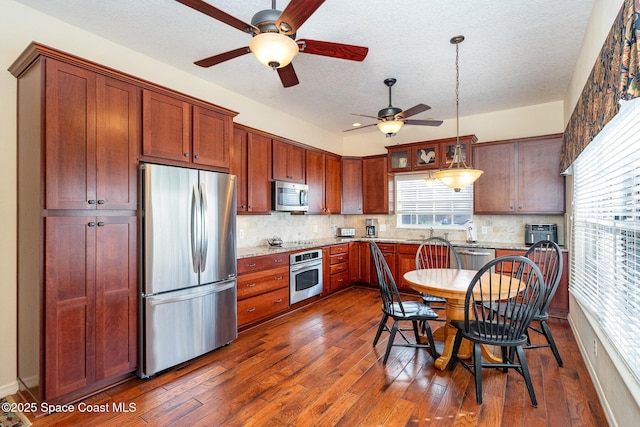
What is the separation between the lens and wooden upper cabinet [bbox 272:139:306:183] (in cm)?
441

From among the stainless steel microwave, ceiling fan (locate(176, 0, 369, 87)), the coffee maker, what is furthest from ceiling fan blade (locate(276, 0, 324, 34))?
the coffee maker

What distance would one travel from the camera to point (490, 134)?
4977 millimetres

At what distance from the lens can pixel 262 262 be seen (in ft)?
12.3

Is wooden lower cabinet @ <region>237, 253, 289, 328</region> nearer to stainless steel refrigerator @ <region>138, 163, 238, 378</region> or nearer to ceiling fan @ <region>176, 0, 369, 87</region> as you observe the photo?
stainless steel refrigerator @ <region>138, 163, 238, 378</region>

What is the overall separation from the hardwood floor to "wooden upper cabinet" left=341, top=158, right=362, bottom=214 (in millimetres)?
2927

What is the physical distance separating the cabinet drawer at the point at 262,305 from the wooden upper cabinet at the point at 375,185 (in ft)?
7.98

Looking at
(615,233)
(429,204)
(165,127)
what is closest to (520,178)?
(429,204)

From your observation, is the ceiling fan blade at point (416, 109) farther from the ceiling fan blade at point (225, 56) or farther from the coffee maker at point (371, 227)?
the coffee maker at point (371, 227)

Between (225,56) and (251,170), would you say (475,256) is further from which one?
(225,56)

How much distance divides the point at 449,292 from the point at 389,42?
7.41ft

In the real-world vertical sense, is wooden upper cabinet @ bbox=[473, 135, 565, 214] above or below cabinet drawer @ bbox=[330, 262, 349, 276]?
above

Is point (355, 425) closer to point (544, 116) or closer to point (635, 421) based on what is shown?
point (635, 421)

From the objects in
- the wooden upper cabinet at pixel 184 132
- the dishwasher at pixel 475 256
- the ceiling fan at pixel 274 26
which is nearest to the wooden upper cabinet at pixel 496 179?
the dishwasher at pixel 475 256

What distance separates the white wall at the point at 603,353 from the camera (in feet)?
5.49
